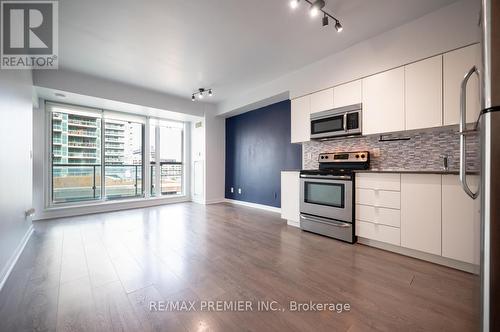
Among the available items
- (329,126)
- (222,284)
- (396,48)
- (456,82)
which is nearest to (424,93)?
(456,82)

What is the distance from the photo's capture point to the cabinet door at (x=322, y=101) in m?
3.07

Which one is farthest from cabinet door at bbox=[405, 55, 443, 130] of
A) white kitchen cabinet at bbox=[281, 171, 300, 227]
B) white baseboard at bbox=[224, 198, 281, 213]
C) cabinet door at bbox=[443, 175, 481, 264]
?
white baseboard at bbox=[224, 198, 281, 213]

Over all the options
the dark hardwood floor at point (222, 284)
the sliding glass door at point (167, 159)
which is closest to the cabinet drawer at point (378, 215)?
the dark hardwood floor at point (222, 284)

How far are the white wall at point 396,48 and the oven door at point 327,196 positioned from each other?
142 cm

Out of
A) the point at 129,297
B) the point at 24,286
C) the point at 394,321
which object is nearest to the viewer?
the point at 394,321

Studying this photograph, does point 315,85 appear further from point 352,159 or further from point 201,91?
point 201,91

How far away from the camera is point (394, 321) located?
129cm

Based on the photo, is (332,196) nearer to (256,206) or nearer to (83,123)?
(256,206)

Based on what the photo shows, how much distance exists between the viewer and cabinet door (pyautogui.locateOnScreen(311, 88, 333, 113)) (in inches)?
121

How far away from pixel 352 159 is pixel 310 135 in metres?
0.73

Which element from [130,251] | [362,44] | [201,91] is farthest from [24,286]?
[362,44]

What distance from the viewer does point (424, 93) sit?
88.7 inches

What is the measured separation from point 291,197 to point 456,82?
2361mm
